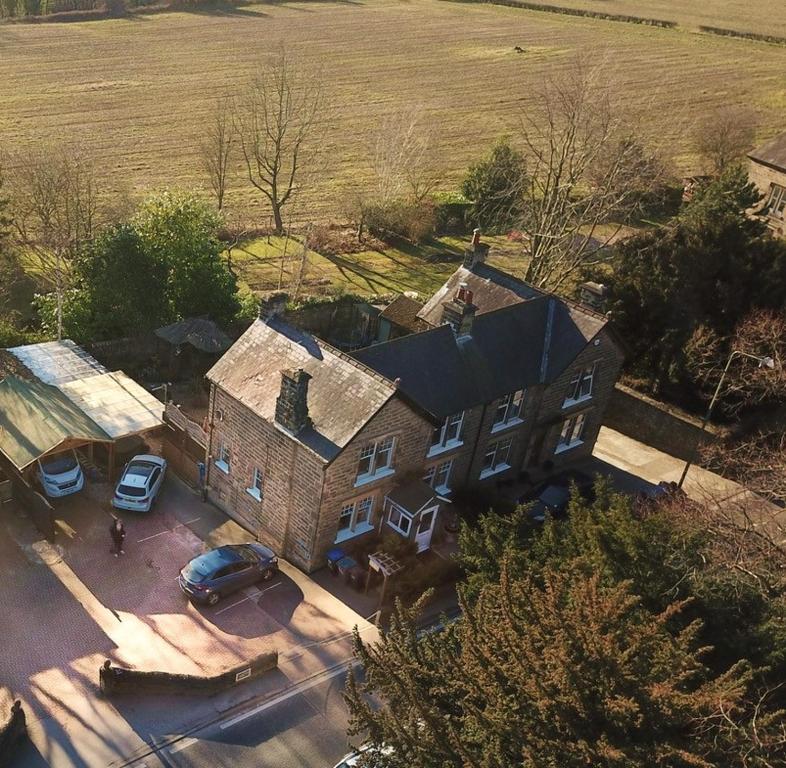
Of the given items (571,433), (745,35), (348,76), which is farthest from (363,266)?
(745,35)

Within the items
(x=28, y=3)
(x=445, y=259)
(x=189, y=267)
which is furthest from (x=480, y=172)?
(x=28, y=3)

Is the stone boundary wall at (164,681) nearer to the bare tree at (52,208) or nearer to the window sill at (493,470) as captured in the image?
the window sill at (493,470)

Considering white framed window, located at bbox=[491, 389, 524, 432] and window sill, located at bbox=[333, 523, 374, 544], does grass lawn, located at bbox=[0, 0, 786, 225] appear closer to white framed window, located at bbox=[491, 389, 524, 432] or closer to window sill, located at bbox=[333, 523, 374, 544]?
white framed window, located at bbox=[491, 389, 524, 432]

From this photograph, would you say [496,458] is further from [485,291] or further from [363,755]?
[363,755]

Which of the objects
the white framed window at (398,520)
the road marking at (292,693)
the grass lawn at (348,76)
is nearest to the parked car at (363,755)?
the road marking at (292,693)

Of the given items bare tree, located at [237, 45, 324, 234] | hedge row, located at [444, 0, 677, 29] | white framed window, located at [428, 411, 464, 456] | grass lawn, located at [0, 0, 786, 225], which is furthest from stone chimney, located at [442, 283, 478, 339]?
hedge row, located at [444, 0, 677, 29]

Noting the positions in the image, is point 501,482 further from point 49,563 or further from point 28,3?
point 28,3

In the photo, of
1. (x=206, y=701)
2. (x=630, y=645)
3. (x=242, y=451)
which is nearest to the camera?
(x=630, y=645)
